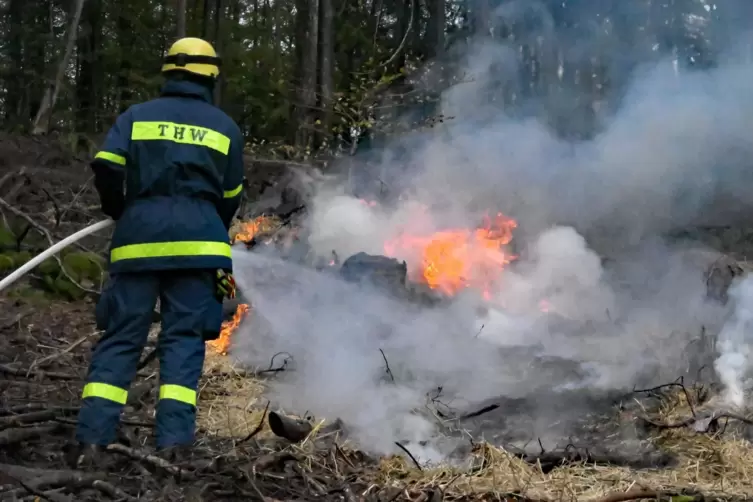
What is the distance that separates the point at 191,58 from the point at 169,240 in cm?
92

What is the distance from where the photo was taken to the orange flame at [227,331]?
18.2ft

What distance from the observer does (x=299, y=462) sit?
3230 mm

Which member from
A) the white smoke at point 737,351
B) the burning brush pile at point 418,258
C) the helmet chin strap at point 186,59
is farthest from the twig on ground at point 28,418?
the white smoke at point 737,351

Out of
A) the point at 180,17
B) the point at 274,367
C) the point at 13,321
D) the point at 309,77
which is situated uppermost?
the point at 180,17

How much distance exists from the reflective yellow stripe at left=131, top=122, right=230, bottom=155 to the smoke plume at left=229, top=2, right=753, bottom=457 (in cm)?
172

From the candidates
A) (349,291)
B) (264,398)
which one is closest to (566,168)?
(349,291)

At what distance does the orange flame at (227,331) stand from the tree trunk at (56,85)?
7254mm

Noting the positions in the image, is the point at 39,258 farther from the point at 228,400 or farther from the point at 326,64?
the point at 326,64

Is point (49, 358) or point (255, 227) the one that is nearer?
point (49, 358)

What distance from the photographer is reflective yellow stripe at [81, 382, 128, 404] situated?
3.19m

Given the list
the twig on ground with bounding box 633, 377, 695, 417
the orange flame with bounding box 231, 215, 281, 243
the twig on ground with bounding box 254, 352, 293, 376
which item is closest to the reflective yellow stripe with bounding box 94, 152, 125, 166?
the twig on ground with bounding box 254, 352, 293, 376

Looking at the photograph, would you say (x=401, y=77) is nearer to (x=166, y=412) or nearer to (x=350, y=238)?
(x=350, y=238)

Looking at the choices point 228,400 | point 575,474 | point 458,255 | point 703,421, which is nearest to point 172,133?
point 228,400

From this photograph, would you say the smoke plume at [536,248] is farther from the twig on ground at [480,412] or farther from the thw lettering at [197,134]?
the thw lettering at [197,134]
